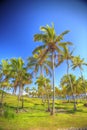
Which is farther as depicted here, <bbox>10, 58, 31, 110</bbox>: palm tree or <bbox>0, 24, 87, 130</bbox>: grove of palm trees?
<bbox>10, 58, 31, 110</bbox>: palm tree

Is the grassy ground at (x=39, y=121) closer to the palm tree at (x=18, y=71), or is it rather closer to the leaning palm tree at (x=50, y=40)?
the leaning palm tree at (x=50, y=40)

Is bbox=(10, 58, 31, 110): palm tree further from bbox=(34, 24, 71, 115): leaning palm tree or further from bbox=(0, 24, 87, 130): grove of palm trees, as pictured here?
bbox=(34, 24, 71, 115): leaning palm tree

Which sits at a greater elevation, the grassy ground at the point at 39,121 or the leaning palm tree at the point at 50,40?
the leaning palm tree at the point at 50,40

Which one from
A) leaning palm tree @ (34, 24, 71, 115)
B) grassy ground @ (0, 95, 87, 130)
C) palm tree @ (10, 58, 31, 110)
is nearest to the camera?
grassy ground @ (0, 95, 87, 130)

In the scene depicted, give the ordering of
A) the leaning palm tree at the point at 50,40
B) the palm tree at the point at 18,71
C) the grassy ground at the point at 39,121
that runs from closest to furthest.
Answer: the grassy ground at the point at 39,121, the leaning palm tree at the point at 50,40, the palm tree at the point at 18,71

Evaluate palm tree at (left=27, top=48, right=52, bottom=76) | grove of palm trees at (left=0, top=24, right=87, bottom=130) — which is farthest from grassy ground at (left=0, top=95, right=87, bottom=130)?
palm tree at (left=27, top=48, right=52, bottom=76)

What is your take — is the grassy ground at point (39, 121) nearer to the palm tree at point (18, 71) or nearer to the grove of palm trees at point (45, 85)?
the grove of palm trees at point (45, 85)

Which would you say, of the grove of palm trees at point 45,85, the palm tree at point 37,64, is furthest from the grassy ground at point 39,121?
the palm tree at point 37,64

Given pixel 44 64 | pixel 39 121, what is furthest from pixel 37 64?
pixel 39 121

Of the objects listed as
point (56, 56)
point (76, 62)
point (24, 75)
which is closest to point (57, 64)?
point (56, 56)

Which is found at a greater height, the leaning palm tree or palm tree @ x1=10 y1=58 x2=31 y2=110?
the leaning palm tree

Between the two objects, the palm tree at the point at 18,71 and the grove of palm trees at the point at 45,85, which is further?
the palm tree at the point at 18,71

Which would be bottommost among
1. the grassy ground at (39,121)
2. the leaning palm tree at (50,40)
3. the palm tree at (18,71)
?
the grassy ground at (39,121)

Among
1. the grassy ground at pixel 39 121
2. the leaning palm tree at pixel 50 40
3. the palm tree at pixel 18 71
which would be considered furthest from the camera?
the palm tree at pixel 18 71
